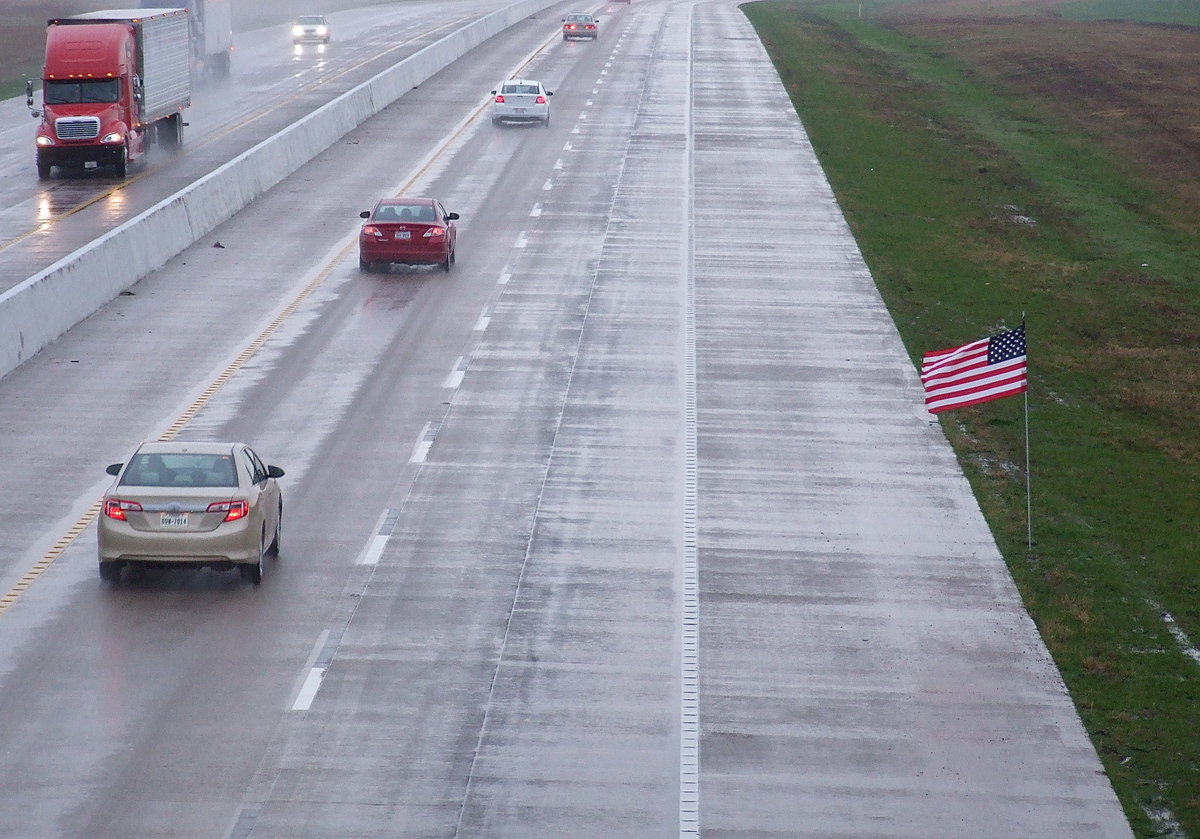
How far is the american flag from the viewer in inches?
744

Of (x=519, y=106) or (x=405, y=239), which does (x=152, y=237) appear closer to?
(x=405, y=239)

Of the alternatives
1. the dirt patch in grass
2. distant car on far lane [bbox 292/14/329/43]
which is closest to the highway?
the dirt patch in grass

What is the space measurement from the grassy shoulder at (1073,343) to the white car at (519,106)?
8398 millimetres

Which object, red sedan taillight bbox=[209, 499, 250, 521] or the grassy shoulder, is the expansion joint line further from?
red sedan taillight bbox=[209, 499, 250, 521]

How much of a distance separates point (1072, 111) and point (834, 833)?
56717 mm

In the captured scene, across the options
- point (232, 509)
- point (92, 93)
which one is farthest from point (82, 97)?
point (232, 509)

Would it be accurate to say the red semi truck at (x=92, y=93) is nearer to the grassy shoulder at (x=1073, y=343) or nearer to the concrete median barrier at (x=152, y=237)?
the concrete median barrier at (x=152, y=237)

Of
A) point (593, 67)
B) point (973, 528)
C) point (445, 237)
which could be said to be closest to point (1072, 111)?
point (593, 67)

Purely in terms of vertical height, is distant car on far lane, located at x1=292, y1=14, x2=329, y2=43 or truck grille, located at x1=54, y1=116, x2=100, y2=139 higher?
distant car on far lane, located at x1=292, y1=14, x2=329, y2=43

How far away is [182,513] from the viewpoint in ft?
50.8

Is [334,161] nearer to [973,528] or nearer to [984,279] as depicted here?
[984,279]

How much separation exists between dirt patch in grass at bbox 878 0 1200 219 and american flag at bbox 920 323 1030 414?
25624 millimetres

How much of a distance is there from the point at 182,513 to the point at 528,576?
3.34m

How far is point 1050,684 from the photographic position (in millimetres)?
14602
